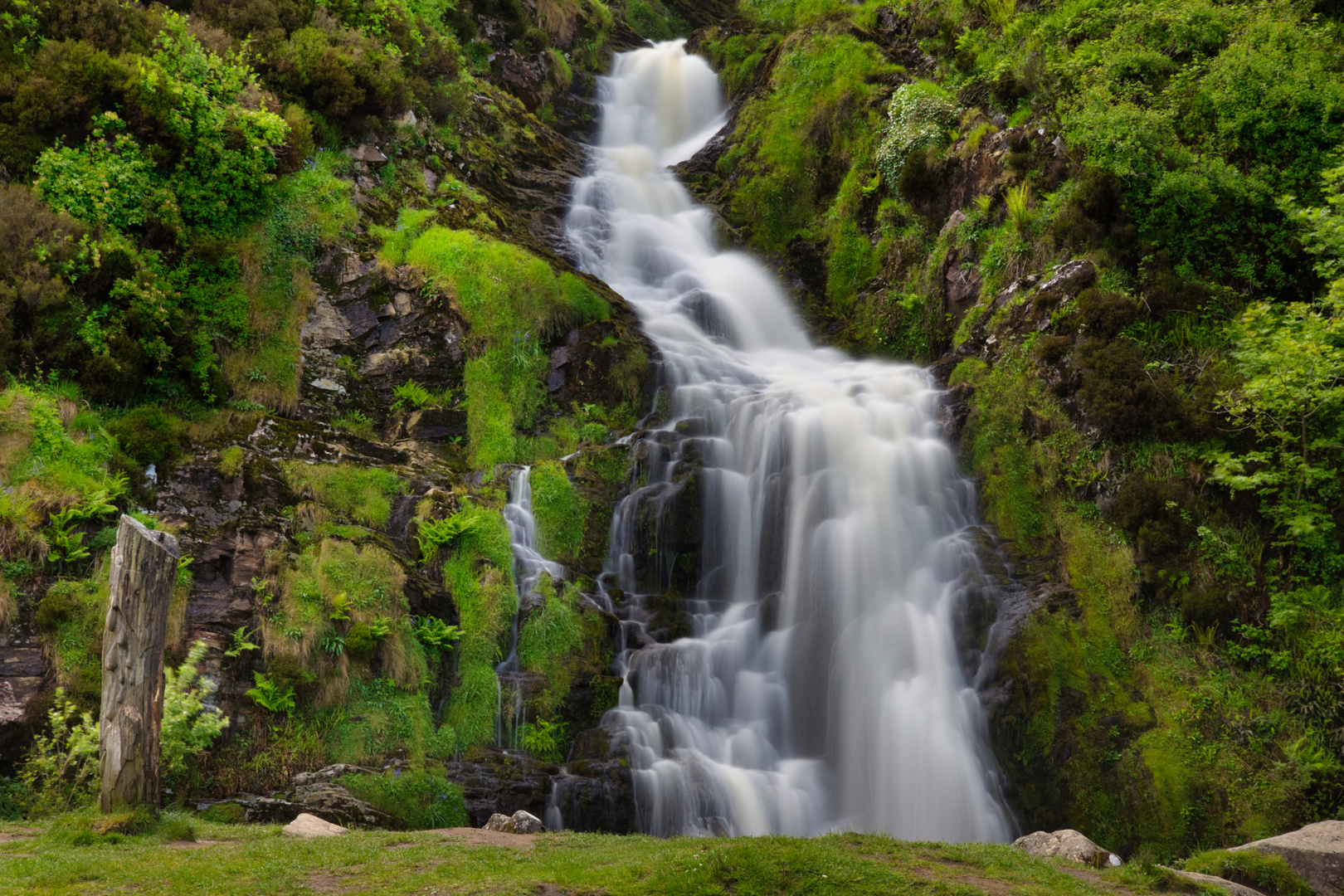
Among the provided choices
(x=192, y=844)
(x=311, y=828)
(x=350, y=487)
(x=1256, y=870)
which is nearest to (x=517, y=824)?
(x=311, y=828)

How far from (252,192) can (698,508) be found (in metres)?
12.5

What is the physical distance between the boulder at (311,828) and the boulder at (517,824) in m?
2.10

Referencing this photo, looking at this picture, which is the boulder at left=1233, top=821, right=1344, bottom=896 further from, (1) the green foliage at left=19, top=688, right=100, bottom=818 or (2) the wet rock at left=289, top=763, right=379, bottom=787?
(1) the green foliage at left=19, top=688, right=100, bottom=818

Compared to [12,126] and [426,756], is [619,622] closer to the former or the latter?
[426,756]

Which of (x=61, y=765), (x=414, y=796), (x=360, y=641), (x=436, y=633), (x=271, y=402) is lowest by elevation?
(x=414, y=796)

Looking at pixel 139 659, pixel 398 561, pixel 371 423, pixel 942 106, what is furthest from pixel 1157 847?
pixel 942 106

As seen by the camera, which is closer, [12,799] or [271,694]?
[12,799]

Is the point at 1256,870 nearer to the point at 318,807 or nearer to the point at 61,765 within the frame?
the point at 318,807

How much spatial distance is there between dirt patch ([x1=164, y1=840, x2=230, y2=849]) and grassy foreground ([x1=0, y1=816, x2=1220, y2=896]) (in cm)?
2

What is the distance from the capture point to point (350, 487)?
1590 cm

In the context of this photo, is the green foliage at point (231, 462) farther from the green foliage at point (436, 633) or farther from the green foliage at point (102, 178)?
the green foliage at point (102, 178)

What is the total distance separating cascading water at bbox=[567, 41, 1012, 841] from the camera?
1366 cm

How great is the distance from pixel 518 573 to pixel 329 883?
8399mm

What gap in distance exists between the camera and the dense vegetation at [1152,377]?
42.3 feet
